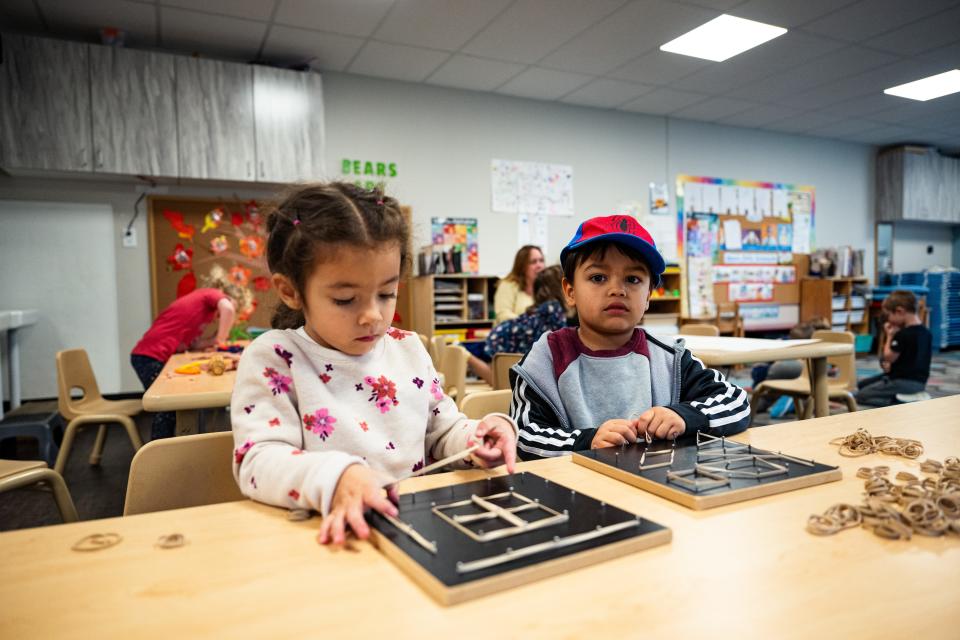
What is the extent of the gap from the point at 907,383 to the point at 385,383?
4.04 metres

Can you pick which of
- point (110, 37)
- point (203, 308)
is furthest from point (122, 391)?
point (110, 37)

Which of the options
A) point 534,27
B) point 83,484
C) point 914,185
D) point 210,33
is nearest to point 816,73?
point 534,27

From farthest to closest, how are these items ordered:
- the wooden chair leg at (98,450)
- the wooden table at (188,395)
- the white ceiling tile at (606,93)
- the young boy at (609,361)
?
the white ceiling tile at (606,93), the wooden chair leg at (98,450), the wooden table at (188,395), the young boy at (609,361)

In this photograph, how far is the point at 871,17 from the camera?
4262 mm

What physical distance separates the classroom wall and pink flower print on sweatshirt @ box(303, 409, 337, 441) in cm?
442

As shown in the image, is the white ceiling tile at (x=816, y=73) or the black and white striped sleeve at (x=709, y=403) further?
the white ceiling tile at (x=816, y=73)

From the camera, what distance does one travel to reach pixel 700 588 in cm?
54

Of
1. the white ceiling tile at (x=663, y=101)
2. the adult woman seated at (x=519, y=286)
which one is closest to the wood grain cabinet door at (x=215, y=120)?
the adult woman seated at (x=519, y=286)

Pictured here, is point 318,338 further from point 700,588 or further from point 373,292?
point 700,588

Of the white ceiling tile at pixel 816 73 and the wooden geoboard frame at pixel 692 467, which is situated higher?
the white ceiling tile at pixel 816 73

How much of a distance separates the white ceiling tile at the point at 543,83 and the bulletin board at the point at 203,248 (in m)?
2.60

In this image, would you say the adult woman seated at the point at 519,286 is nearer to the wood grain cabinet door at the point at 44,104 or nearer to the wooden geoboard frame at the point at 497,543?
the wood grain cabinet door at the point at 44,104

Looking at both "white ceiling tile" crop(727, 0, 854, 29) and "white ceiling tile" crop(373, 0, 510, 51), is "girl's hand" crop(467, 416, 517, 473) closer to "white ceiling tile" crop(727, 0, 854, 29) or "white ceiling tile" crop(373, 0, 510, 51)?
"white ceiling tile" crop(373, 0, 510, 51)

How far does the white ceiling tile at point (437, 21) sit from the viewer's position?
3902mm
